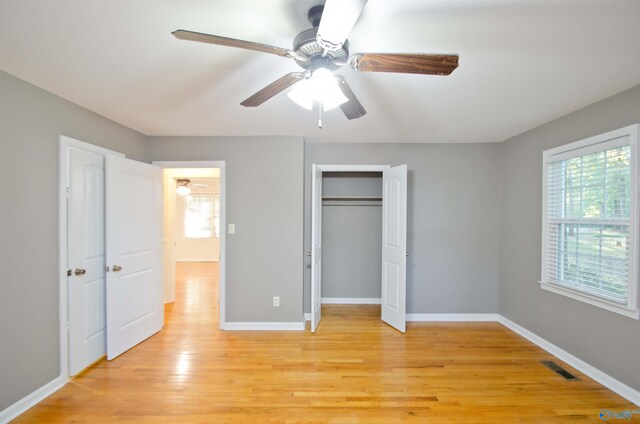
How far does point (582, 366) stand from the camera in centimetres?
258

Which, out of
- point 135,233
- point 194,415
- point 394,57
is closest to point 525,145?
point 394,57

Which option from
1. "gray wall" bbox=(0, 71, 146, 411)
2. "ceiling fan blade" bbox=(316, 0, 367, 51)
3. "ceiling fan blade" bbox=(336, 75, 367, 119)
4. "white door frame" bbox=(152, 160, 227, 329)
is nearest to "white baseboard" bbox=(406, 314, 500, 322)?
"white door frame" bbox=(152, 160, 227, 329)

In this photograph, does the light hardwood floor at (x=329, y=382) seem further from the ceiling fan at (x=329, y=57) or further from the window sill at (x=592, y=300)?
the ceiling fan at (x=329, y=57)

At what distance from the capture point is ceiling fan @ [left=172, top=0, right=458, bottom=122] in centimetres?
106

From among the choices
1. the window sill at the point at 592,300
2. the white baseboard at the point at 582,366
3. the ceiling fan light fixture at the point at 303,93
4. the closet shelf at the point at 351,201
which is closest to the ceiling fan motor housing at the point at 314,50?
the ceiling fan light fixture at the point at 303,93

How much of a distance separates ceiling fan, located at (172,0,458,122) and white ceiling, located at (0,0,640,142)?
0.21 meters

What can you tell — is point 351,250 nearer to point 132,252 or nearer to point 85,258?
point 132,252

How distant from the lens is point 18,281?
6.66 ft

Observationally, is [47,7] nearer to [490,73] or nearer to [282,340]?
[490,73]

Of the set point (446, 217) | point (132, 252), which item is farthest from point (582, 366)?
point (132, 252)

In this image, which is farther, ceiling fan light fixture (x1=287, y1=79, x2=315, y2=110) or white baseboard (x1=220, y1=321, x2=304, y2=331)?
white baseboard (x1=220, y1=321, x2=304, y2=331)

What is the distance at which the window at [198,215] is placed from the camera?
28.3 ft

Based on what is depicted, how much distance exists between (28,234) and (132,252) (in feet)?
3.18

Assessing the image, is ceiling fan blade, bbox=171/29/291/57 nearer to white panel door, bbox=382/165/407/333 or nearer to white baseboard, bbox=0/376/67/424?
white panel door, bbox=382/165/407/333
